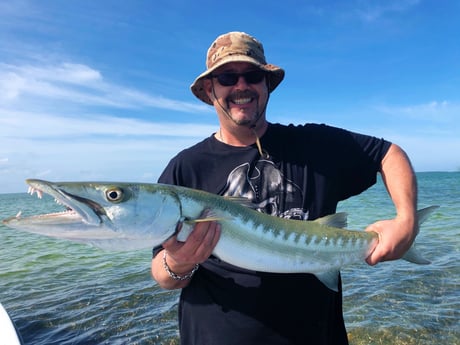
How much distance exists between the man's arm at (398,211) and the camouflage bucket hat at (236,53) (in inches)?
59.6

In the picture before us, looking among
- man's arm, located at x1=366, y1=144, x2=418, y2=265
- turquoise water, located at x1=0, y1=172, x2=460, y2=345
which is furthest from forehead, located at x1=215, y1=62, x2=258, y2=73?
turquoise water, located at x1=0, y1=172, x2=460, y2=345

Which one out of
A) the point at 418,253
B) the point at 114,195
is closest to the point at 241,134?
the point at 114,195

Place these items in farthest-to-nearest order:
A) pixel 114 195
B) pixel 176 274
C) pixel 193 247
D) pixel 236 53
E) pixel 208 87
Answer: pixel 208 87
pixel 236 53
pixel 176 274
pixel 193 247
pixel 114 195

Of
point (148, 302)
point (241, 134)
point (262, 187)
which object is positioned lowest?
point (148, 302)

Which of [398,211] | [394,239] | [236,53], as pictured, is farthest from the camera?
[236,53]

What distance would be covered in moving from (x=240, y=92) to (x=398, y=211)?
6.28 ft

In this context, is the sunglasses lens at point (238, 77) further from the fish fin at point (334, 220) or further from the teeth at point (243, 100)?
the fish fin at point (334, 220)

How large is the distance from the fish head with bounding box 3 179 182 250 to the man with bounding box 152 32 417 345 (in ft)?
1.04

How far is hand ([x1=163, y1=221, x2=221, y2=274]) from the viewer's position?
2713 mm

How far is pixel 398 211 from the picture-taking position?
3271 millimetres

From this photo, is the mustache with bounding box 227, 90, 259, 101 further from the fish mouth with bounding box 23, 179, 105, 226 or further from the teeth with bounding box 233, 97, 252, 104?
the fish mouth with bounding box 23, 179, 105, 226

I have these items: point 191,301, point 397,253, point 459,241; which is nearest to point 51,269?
point 191,301

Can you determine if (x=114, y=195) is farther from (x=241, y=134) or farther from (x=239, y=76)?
(x=239, y=76)

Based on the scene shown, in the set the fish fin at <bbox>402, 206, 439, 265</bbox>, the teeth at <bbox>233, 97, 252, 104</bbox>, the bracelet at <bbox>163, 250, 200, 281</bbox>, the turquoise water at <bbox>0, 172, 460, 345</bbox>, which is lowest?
the turquoise water at <bbox>0, 172, 460, 345</bbox>
